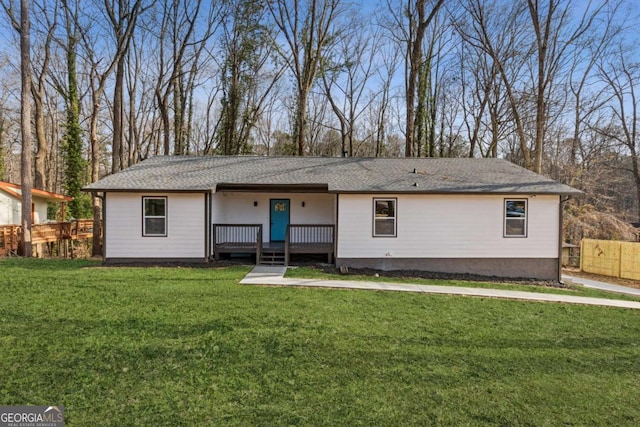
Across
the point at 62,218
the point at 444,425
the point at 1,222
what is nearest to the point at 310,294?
the point at 444,425

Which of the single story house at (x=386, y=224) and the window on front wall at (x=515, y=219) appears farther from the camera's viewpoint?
the window on front wall at (x=515, y=219)

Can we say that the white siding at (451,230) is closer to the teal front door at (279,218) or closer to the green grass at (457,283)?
the green grass at (457,283)

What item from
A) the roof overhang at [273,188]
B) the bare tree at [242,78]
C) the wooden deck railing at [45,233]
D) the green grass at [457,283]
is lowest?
the green grass at [457,283]

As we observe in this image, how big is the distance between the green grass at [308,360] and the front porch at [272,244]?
162 inches

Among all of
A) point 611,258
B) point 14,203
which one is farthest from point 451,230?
point 14,203

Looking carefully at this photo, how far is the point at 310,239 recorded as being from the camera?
1218cm

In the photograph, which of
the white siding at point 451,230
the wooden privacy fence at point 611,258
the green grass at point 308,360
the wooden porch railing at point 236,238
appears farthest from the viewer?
the wooden privacy fence at point 611,258

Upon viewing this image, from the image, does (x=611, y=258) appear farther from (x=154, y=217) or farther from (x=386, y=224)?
(x=154, y=217)

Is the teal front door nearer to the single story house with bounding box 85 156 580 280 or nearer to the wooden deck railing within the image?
the single story house with bounding box 85 156 580 280

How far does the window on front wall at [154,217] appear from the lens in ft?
35.9

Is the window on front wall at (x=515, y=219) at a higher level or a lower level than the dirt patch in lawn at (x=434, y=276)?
higher

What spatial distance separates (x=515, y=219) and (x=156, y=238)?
11.6 metres

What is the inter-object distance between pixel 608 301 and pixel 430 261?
4.47 m

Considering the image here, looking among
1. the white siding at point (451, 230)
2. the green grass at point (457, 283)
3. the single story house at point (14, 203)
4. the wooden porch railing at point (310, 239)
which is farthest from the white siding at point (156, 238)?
the single story house at point (14, 203)
